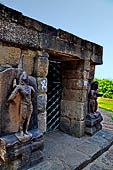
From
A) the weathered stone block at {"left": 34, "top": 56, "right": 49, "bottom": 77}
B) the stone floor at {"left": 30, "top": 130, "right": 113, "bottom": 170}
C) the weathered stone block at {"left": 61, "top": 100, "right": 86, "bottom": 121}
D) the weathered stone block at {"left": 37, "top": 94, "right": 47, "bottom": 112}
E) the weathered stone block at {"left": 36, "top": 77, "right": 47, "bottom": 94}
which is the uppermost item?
the weathered stone block at {"left": 34, "top": 56, "right": 49, "bottom": 77}

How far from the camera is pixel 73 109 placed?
3.41 metres

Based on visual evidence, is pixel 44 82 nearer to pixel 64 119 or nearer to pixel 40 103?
pixel 40 103

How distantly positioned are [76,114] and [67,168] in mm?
1408

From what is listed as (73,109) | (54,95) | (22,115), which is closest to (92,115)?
(73,109)

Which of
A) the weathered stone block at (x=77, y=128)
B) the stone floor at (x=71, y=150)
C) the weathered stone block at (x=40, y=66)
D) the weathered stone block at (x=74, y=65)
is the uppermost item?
the weathered stone block at (x=74, y=65)

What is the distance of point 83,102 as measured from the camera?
327 cm

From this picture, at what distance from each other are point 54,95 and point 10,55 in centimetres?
194

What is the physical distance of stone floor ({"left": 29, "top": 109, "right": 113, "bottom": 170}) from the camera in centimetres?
216

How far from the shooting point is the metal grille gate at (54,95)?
3.63 meters

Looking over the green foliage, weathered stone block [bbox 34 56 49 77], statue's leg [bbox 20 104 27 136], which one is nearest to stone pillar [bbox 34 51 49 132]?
weathered stone block [bbox 34 56 49 77]

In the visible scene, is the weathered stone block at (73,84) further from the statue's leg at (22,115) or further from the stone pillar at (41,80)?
the statue's leg at (22,115)

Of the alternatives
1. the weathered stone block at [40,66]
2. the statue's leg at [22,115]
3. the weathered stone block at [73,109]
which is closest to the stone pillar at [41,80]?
the weathered stone block at [40,66]

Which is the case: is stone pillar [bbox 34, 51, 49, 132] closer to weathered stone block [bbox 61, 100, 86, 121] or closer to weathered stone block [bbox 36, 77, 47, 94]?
weathered stone block [bbox 36, 77, 47, 94]

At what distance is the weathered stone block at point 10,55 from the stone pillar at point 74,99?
1.66 metres
